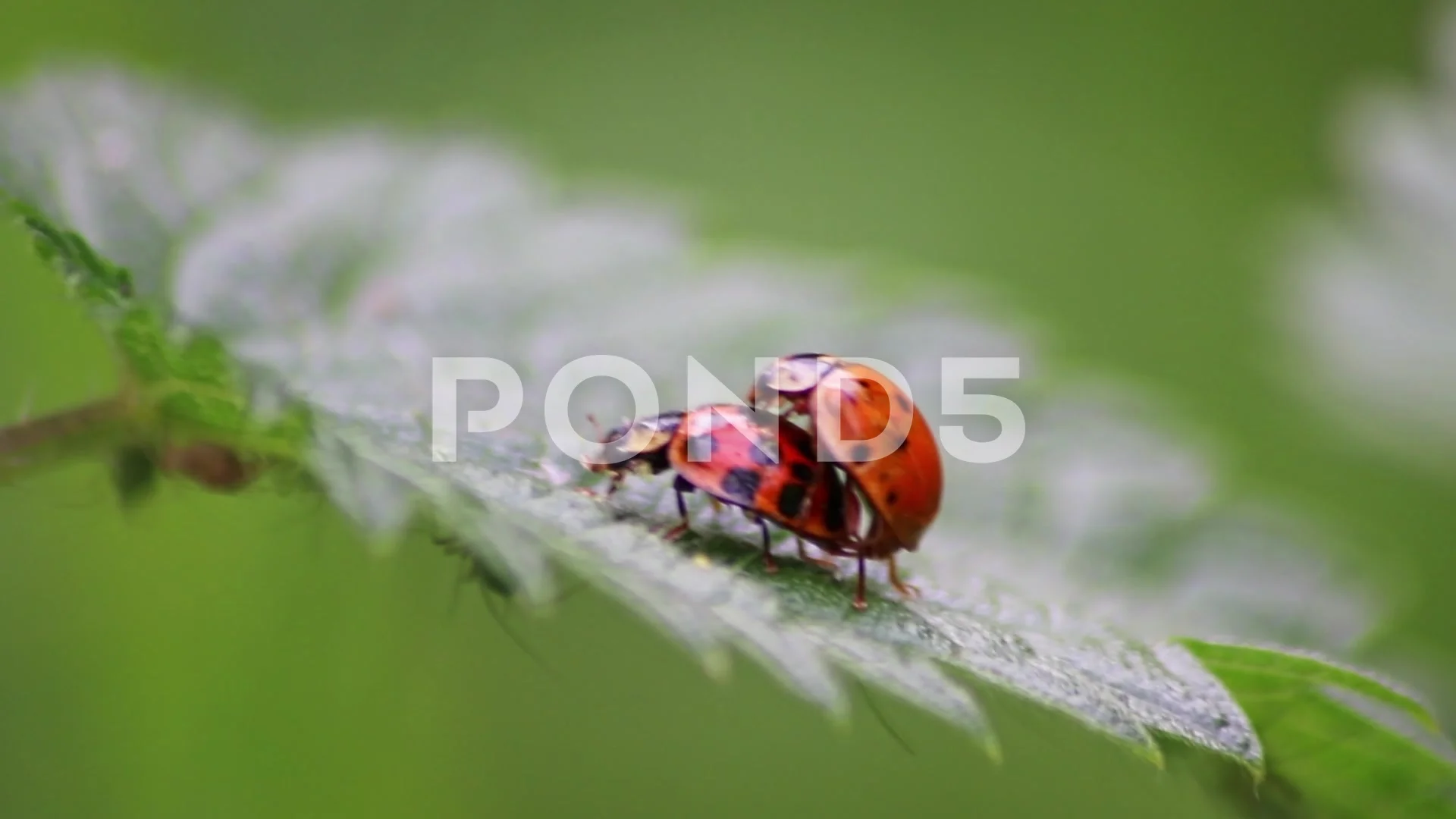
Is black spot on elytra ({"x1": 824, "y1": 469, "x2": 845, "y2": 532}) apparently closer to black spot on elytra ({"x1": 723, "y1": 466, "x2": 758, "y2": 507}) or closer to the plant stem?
black spot on elytra ({"x1": 723, "y1": 466, "x2": 758, "y2": 507})

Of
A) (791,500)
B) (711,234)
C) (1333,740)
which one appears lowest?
(1333,740)

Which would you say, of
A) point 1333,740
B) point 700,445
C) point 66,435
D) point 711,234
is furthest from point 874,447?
point 711,234

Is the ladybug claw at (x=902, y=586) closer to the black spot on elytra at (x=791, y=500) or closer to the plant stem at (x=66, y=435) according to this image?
the black spot on elytra at (x=791, y=500)

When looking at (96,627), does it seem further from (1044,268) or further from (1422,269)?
(1044,268)

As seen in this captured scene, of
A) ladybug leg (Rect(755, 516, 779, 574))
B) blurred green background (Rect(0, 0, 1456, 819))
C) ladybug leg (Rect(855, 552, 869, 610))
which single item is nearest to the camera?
ladybug leg (Rect(855, 552, 869, 610))

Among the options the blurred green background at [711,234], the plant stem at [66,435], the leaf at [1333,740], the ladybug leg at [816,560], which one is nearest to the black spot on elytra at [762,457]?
the ladybug leg at [816,560]

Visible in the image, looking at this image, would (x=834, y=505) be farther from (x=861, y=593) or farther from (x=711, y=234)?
(x=711, y=234)

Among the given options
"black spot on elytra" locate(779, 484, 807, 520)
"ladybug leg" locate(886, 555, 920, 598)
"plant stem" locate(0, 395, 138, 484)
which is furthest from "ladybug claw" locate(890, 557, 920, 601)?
"plant stem" locate(0, 395, 138, 484)
